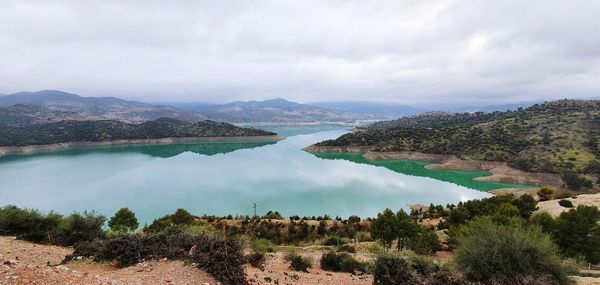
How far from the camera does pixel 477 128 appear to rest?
A: 97188 millimetres

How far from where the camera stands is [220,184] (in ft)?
210

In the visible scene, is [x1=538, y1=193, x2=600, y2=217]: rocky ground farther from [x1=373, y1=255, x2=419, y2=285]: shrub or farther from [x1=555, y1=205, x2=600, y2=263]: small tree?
[x1=373, y1=255, x2=419, y2=285]: shrub

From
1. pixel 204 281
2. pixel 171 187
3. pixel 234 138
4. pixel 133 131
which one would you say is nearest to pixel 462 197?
pixel 171 187


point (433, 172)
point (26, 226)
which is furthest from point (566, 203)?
point (433, 172)

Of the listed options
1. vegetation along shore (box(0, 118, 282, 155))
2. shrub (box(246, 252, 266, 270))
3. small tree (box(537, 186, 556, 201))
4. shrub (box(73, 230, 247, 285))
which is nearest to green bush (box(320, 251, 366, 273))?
shrub (box(246, 252, 266, 270))

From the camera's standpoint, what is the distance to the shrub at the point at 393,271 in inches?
488

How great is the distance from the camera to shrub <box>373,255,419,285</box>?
12.4 m

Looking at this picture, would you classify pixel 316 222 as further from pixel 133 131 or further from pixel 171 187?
pixel 133 131

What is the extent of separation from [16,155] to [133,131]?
43311 millimetres

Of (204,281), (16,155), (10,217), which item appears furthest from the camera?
(16,155)

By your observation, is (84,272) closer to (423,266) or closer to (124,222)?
(423,266)

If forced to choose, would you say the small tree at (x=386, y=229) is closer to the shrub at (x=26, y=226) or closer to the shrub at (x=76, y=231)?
the shrub at (x=76, y=231)

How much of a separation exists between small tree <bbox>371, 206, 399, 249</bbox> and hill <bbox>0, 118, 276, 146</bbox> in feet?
412

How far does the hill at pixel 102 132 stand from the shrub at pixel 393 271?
132908mm
